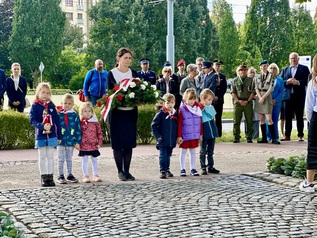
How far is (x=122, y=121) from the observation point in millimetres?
10062

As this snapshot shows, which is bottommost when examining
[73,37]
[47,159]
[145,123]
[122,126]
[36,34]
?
[47,159]

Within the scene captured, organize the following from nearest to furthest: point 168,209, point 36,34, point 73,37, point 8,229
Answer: point 8,229 → point 168,209 → point 36,34 → point 73,37

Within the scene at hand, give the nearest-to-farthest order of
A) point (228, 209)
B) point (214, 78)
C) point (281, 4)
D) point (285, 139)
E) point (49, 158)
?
point (228, 209)
point (49, 158)
point (214, 78)
point (285, 139)
point (281, 4)

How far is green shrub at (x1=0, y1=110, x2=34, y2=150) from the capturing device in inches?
584

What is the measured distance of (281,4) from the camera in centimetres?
6544

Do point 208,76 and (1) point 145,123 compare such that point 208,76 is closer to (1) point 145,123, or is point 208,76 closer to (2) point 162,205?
(1) point 145,123

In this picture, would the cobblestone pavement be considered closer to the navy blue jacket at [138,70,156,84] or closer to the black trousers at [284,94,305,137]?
the navy blue jacket at [138,70,156,84]

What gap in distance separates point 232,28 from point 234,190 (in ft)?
204

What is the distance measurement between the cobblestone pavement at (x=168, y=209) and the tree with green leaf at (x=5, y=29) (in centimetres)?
6798

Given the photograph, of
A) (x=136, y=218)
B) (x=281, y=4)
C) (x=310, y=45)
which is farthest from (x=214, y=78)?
(x=281, y=4)

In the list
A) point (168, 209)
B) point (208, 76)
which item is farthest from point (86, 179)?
point (208, 76)

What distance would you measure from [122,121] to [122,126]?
8cm

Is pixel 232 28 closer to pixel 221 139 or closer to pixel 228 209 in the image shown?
pixel 221 139

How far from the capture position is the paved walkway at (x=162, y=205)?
21.5 ft
